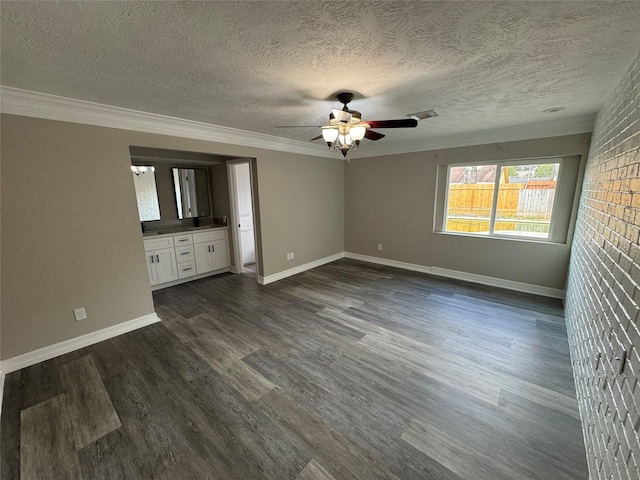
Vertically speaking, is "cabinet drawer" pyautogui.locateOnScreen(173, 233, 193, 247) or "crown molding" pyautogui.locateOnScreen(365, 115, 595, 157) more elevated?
"crown molding" pyautogui.locateOnScreen(365, 115, 595, 157)

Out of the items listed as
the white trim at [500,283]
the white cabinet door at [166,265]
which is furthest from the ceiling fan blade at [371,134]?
the white cabinet door at [166,265]

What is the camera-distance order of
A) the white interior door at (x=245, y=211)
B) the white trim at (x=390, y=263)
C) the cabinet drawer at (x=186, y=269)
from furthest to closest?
the white interior door at (x=245, y=211), the white trim at (x=390, y=263), the cabinet drawer at (x=186, y=269)

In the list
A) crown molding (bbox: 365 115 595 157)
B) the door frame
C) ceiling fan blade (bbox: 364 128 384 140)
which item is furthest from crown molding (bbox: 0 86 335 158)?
crown molding (bbox: 365 115 595 157)

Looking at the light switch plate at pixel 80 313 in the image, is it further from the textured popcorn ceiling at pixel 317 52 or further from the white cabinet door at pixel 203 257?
the textured popcorn ceiling at pixel 317 52

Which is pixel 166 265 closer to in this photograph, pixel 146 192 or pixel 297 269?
pixel 146 192

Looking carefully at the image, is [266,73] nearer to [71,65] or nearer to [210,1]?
[210,1]

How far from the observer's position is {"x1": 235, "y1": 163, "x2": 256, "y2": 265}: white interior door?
5.10 m

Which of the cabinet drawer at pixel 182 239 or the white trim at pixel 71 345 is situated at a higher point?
the cabinet drawer at pixel 182 239

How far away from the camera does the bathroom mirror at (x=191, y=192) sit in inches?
182

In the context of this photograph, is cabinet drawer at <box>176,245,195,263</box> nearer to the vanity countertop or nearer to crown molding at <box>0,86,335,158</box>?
the vanity countertop

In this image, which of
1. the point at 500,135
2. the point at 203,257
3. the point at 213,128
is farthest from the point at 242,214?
the point at 500,135

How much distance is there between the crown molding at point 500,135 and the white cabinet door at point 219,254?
344cm

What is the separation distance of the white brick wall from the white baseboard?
5.55ft

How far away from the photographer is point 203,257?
4.52 meters
